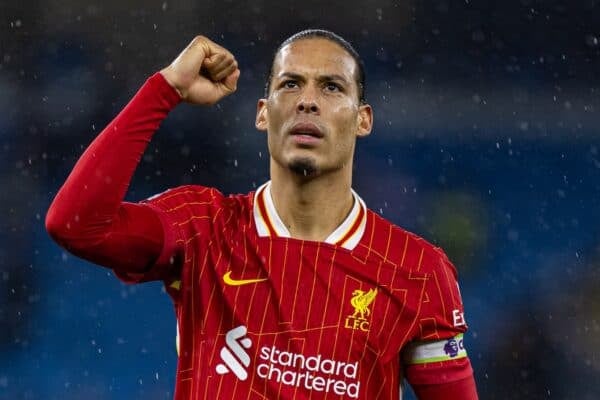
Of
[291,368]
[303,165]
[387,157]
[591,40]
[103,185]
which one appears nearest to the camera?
[103,185]

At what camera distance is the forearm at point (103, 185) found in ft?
7.00

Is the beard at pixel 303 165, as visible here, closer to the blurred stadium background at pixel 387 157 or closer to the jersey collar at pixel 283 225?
the jersey collar at pixel 283 225

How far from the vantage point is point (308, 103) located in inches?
98.7

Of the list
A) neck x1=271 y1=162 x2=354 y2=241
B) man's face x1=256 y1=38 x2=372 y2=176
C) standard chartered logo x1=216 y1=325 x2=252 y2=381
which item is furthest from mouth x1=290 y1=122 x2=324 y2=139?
standard chartered logo x1=216 y1=325 x2=252 y2=381

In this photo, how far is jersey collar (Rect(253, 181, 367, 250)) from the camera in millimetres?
2502

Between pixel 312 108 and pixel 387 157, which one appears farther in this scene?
pixel 387 157

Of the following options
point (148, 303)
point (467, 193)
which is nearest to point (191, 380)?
point (148, 303)

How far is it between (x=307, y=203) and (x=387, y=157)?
3.55 meters

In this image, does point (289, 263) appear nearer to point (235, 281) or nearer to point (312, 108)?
point (235, 281)

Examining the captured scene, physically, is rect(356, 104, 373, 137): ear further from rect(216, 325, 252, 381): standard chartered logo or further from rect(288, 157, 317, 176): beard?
rect(216, 325, 252, 381): standard chartered logo

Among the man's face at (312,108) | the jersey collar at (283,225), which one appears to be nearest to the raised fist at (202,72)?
the man's face at (312,108)

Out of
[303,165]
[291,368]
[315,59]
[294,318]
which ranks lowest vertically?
[291,368]

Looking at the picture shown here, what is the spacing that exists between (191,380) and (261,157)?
372cm

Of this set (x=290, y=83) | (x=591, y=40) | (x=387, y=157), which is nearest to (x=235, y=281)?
(x=290, y=83)
